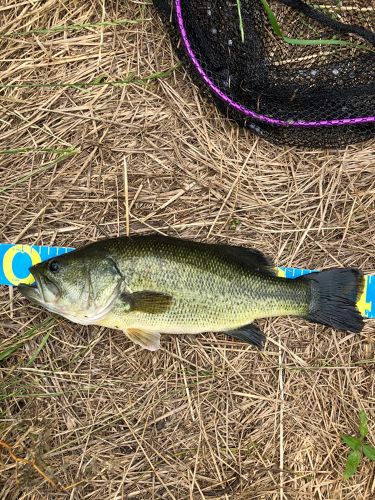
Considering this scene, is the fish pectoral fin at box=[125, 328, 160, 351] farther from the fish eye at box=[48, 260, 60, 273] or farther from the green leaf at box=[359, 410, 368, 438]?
the green leaf at box=[359, 410, 368, 438]

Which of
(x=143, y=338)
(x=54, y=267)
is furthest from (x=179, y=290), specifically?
(x=54, y=267)

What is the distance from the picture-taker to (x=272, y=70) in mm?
3174

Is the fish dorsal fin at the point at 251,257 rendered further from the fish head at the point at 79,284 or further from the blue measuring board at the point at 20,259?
the blue measuring board at the point at 20,259

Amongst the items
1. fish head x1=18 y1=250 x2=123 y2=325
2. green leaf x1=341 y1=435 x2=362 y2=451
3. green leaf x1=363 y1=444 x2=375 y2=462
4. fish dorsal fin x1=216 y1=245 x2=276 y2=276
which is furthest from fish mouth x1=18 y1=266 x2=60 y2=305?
green leaf x1=363 y1=444 x2=375 y2=462

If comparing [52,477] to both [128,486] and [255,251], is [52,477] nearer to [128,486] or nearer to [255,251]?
[128,486]

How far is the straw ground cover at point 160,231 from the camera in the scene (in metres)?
3.18

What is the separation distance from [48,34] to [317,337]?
2.94m

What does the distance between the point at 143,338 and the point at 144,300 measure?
32 cm

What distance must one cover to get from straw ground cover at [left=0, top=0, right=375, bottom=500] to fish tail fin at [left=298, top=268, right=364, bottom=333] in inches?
8.8

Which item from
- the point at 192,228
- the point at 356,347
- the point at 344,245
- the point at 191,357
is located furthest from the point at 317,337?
the point at 192,228

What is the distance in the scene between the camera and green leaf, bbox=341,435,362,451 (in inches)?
126

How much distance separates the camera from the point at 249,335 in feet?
10.0

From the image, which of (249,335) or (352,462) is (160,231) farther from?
(352,462)

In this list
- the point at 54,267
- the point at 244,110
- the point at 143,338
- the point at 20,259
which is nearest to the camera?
the point at 54,267
